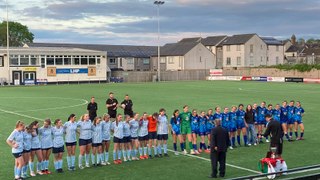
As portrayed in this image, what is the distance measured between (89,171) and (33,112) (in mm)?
17773

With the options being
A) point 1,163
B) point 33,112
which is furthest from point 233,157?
point 33,112

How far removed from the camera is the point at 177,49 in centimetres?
10262

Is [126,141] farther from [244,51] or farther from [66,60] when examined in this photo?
[244,51]

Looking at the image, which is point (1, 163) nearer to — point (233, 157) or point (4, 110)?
point (233, 157)

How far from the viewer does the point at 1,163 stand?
15.6 m

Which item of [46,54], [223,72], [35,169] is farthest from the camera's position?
[223,72]

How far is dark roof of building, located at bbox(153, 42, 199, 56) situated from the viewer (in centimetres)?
9975

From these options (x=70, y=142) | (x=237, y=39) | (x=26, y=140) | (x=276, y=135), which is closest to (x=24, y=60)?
(x=237, y=39)

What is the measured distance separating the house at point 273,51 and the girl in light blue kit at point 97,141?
9930 centimetres

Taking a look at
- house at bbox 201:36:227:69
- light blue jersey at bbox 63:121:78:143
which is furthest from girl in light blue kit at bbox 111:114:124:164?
house at bbox 201:36:227:69

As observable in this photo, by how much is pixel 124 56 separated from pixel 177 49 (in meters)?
13.8

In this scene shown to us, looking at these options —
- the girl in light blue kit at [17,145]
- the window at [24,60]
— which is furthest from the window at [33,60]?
the girl in light blue kit at [17,145]

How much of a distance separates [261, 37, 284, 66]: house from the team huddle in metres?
93.9

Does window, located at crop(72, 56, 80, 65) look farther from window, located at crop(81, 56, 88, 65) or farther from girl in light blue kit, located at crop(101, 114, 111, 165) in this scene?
girl in light blue kit, located at crop(101, 114, 111, 165)
